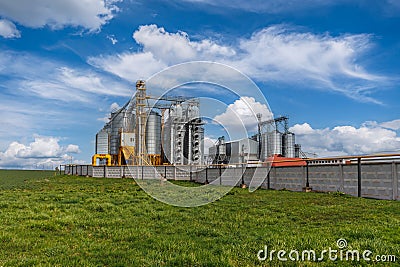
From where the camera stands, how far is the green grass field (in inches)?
231

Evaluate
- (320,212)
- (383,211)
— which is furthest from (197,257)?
(383,211)

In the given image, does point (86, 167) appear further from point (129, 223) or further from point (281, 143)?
Answer: point (129, 223)

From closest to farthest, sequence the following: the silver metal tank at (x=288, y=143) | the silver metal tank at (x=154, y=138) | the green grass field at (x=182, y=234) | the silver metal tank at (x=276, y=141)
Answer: the green grass field at (x=182, y=234), the silver metal tank at (x=154, y=138), the silver metal tank at (x=276, y=141), the silver metal tank at (x=288, y=143)

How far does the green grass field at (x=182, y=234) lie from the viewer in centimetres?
586

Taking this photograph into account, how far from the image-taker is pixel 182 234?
25.4ft

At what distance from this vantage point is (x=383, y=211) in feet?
34.5

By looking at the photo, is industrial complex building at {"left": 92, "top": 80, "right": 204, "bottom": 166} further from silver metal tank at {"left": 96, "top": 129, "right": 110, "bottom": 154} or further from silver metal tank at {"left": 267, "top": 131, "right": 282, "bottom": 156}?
silver metal tank at {"left": 267, "top": 131, "right": 282, "bottom": 156}

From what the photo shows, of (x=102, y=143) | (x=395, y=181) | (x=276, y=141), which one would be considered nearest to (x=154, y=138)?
(x=102, y=143)

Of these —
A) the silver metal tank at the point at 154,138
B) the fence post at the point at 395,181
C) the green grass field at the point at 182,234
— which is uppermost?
the silver metal tank at the point at 154,138

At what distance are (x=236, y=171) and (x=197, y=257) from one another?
20477 mm

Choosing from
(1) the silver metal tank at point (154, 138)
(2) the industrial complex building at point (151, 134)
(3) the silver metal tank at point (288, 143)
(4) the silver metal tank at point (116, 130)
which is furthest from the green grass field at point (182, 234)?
(3) the silver metal tank at point (288, 143)

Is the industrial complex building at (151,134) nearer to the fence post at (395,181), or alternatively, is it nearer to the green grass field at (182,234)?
the green grass field at (182,234)

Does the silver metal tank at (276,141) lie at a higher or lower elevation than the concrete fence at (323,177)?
higher

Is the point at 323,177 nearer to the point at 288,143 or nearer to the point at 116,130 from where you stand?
the point at 288,143
